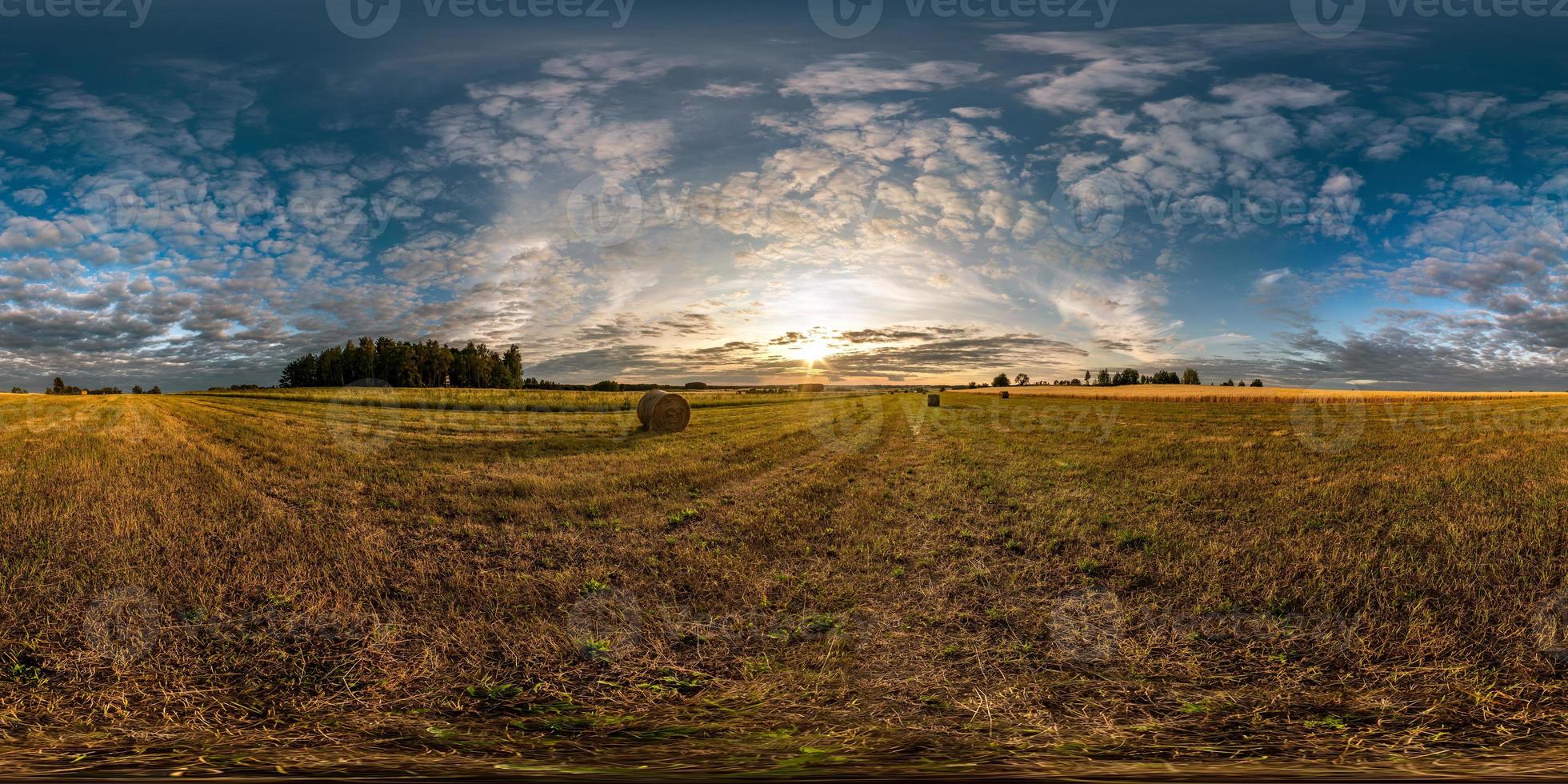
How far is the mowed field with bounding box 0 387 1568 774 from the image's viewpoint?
12.9 ft

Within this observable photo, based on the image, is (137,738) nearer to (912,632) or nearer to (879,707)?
(879,707)

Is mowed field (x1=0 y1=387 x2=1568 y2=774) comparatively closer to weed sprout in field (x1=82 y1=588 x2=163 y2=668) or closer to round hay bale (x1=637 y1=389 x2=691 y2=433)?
weed sprout in field (x1=82 y1=588 x2=163 y2=668)

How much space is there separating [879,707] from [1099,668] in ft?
6.66

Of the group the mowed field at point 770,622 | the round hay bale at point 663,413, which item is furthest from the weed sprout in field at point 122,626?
the round hay bale at point 663,413

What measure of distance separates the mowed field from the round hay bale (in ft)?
50.5

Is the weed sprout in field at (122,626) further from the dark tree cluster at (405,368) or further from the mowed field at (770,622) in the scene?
the dark tree cluster at (405,368)

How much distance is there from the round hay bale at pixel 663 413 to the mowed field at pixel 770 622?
1540 cm

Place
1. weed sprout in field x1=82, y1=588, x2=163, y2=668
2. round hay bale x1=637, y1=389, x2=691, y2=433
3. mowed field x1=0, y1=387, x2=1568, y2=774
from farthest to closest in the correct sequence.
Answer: round hay bale x1=637, y1=389, x2=691, y2=433 < weed sprout in field x1=82, y1=588, x2=163, y2=668 < mowed field x1=0, y1=387, x2=1568, y2=774

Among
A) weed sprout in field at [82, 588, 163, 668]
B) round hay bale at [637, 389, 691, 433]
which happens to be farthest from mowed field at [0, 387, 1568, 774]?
round hay bale at [637, 389, 691, 433]

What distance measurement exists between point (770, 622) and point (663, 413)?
82.6ft

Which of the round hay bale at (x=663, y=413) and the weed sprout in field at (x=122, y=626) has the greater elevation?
the round hay bale at (x=663, y=413)

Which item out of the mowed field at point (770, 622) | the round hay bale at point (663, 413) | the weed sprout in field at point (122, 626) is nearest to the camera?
the mowed field at point (770, 622)

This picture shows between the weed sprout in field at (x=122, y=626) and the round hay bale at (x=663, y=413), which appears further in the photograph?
the round hay bale at (x=663, y=413)

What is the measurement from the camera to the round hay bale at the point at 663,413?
30.7 metres
